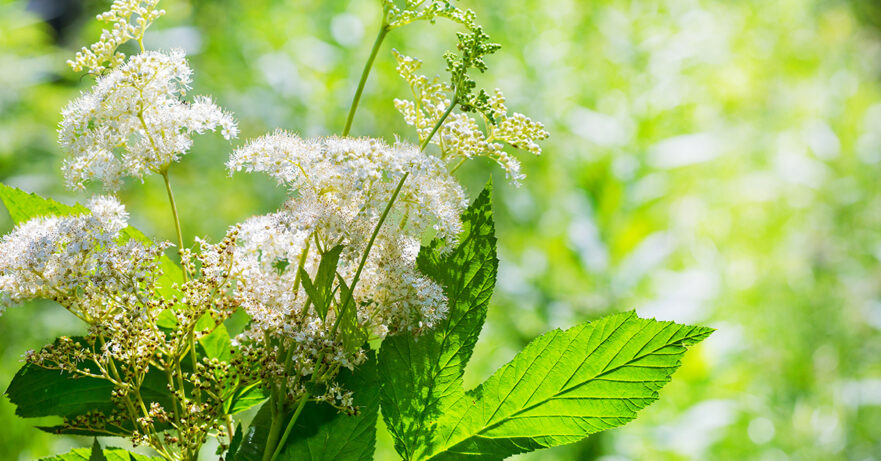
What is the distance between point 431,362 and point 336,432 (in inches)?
2.4

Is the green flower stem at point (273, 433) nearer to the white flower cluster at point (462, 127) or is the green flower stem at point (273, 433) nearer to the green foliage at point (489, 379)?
the green foliage at point (489, 379)

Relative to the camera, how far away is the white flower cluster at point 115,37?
0.40 m

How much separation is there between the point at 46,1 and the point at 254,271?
14.1ft

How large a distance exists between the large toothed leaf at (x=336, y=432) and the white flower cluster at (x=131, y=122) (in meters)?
0.15

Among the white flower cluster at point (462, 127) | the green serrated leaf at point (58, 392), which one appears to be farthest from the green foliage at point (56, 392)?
the white flower cluster at point (462, 127)

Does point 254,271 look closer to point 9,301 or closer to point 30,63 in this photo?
point 9,301

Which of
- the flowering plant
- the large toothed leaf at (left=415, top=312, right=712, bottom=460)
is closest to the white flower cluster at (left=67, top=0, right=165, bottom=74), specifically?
the flowering plant

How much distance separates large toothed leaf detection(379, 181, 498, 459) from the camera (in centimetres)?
39

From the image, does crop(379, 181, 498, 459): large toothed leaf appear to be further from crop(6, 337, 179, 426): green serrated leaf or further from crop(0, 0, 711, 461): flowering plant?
crop(6, 337, 179, 426): green serrated leaf

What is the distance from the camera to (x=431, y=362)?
39cm

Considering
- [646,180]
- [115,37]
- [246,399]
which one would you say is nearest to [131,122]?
[115,37]

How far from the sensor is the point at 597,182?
1511mm

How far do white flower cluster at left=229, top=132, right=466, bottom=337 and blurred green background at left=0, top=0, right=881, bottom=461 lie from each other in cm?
114

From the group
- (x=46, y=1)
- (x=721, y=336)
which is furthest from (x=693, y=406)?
(x=46, y=1)
